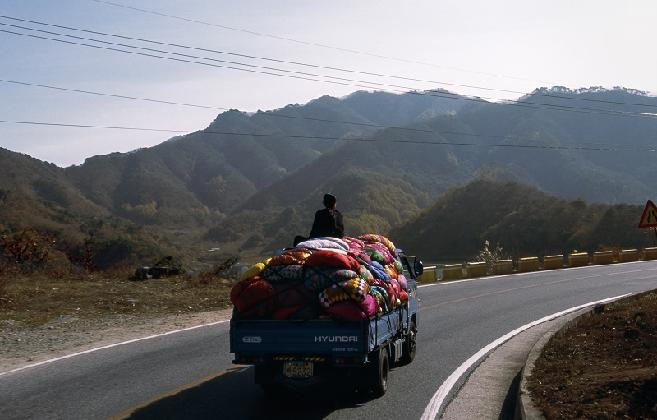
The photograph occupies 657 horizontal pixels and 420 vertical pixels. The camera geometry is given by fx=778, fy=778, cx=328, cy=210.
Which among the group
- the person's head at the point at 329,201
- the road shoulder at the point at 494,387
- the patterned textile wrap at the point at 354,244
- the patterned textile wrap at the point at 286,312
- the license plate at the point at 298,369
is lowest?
the road shoulder at the point at 494,387

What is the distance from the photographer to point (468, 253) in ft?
436

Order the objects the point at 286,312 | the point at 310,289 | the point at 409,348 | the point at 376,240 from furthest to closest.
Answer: the point at 409,348
the point at 376,240
the point at 310,289
the point at 286,312

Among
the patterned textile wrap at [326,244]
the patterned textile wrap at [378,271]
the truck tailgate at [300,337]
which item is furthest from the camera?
the patterned textile wrap at [326,244]

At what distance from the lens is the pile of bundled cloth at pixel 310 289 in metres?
9.02

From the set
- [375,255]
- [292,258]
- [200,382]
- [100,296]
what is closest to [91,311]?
[100,296]

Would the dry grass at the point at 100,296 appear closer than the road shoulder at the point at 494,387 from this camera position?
No

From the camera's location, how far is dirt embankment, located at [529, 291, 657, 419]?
7910mm

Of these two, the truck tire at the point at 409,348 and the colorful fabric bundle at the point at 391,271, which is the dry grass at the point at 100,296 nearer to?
the truck tire at the point at 409,348

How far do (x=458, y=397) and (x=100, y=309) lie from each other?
42.1 ft

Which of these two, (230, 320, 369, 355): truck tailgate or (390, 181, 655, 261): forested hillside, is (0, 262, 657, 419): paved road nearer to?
(230, 320, 369, 355): truck tailgate

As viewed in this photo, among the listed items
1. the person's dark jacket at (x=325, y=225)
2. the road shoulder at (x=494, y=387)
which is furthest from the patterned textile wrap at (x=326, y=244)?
the road shoulder at (x=494, y=387)

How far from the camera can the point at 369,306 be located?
9.06 metres

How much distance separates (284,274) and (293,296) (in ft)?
1.05

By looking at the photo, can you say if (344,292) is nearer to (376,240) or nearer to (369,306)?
(369,306)
